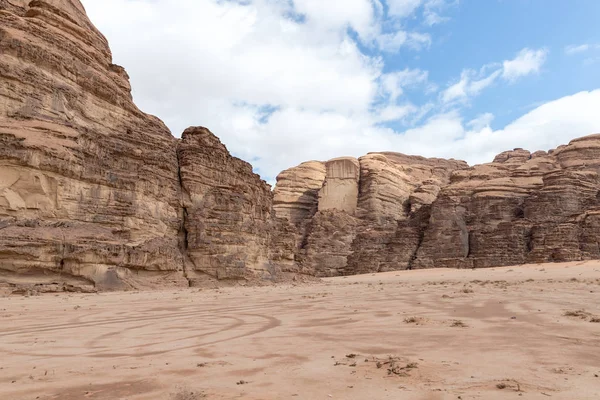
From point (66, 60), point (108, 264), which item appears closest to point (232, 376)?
point (108, 264)

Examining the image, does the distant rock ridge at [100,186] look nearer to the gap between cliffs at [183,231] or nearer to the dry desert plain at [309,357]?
the gap between cliffs at [183,231]

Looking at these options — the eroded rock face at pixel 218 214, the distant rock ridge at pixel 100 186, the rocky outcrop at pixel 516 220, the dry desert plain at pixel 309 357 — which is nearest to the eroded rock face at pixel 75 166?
the distant rock ridge at pixel 100 186

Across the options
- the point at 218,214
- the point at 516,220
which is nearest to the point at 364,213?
the point at 516,220

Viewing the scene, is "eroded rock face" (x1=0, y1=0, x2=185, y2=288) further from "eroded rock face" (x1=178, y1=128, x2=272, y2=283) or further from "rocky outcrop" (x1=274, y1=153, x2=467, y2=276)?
"rocky outcrop" (x1=274, y1=153, x2=467, y2=276)

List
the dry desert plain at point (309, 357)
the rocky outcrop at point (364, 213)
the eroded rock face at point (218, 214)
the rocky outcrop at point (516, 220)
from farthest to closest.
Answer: the rocky outcrop at point (364, 213)
the rocky outcrop at point (516, 220)
the eroded rock face at point (218, 214)
the dry desert plain at point (309, 357)

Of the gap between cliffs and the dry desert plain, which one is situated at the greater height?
the gap between cliffs

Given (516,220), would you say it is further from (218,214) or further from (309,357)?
(309,357)

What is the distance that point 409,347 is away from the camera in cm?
441

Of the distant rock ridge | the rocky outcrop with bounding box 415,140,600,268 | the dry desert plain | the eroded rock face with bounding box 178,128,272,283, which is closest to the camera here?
the dry desert plain

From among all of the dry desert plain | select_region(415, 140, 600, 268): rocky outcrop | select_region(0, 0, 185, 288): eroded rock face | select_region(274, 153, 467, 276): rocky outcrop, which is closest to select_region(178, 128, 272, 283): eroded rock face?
select_region(0, 0, 185, 288): eroded rock face

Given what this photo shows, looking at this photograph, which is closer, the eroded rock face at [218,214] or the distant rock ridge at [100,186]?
the distant rock ridge at [100,186]

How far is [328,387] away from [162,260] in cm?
1779

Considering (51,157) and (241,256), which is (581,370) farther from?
→ (241,256)

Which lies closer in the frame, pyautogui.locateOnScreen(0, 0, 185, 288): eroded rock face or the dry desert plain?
the dry desert plain
